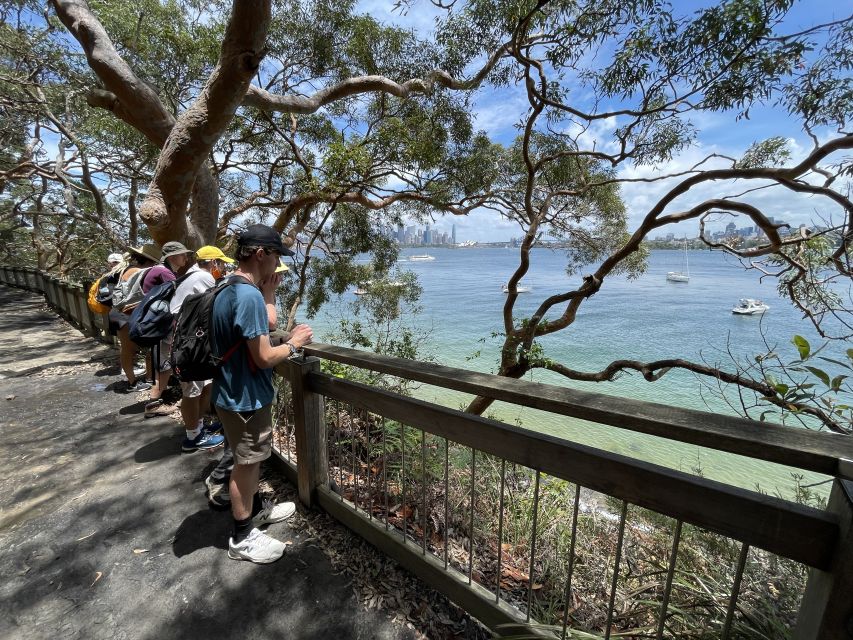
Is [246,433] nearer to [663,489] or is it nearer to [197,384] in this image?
[197,384]

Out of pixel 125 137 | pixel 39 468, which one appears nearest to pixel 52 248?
pixel 125 137

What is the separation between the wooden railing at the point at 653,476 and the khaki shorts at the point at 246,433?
0.39 m

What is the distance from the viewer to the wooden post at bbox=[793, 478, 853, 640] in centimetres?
89

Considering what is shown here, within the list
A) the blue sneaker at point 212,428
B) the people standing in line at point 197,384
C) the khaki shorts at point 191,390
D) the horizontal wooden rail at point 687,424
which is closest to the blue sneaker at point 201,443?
the people standing in line at point 197,384

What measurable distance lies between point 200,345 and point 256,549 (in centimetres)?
121

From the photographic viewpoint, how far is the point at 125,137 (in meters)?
7.97

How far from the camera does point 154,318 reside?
3.14 metres

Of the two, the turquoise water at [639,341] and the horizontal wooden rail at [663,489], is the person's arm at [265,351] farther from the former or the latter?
the turquoise water at [639,341]

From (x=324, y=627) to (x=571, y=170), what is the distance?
830 centimetres

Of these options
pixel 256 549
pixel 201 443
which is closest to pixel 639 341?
pixel 201 443

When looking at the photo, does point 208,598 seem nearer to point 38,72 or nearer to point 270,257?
point 270,257

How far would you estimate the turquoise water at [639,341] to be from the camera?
A: 415 inches

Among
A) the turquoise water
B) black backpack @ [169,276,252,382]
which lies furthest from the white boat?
black backpack @ [169,276,252,382]

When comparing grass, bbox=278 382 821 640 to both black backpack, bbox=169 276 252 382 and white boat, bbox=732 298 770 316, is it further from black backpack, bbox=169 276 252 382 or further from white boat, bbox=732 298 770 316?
white boat, bbox=732 298 770 316
